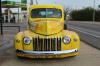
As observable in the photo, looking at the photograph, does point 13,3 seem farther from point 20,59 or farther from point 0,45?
point 20,59

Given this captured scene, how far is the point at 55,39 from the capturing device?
1225 cm

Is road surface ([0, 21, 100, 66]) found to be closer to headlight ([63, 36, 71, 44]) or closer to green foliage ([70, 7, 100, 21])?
headlight ([63, 36, 71, 44])

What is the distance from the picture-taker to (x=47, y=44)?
12.2m

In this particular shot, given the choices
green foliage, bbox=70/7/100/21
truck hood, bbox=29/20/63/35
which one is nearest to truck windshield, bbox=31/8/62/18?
truck hood, bbox=29/20/63/35

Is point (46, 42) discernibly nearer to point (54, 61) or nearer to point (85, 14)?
point (54, 61)

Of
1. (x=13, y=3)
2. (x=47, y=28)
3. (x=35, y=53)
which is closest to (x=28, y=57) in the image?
(x=35, y=53)

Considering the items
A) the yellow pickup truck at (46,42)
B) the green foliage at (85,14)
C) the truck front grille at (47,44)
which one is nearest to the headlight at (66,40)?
the yellow pickup truck at (46,42)

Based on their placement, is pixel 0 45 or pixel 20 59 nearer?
pixel 20 59

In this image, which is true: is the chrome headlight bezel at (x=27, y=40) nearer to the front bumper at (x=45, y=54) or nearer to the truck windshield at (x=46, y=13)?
the front bumper at (x=45, y=54)

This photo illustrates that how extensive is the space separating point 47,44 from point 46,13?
2.43m

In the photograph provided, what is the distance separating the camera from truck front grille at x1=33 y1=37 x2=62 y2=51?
12.1 m

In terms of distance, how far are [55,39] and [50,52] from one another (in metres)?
0.53

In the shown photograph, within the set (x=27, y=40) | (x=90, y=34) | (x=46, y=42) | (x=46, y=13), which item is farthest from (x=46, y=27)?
(x=90, y=34)

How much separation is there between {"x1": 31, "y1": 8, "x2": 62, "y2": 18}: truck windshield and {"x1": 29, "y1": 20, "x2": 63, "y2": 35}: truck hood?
24.2 inches
